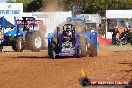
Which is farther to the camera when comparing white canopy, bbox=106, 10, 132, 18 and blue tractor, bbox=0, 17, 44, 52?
white canopy, bbox=106, 10, 132, 18

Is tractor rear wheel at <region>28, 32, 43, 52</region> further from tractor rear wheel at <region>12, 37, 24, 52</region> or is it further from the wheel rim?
tractor rear wheel at <region>12, 37, 24, 52</region>

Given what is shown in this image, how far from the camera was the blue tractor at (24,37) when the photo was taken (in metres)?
29.0

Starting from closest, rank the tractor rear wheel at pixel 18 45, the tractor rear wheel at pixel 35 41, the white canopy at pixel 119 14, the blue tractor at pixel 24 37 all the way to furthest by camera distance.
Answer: the tractor rear wheel at pixel 35 41
the blue tractor at pixel 24 37
the tractor rear wheel at pixel 18 45
the white canopy at pixel 119 14

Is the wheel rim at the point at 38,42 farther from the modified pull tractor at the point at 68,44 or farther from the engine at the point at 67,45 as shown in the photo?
the engine at the point at 67,45

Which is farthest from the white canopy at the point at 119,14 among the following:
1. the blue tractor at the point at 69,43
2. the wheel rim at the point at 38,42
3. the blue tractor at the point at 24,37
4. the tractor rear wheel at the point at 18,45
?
the blue tractor at the point at 69,43

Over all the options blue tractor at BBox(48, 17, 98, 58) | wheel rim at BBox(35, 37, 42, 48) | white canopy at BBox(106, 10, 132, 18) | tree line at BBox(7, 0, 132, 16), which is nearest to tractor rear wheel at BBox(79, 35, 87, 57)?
blue tractor at BBox(48, 17, 98, 58)

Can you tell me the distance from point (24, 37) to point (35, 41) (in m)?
0.88

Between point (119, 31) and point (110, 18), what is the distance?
11.8m

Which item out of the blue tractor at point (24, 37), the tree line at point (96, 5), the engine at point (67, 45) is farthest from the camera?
the tree line at point (96, 5)

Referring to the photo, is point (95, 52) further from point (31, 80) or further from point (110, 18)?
point (110, 18)

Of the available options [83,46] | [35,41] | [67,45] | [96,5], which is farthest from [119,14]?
[67,45]

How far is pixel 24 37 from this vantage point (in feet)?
96.4

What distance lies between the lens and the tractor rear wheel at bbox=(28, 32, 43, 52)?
2888 centimetres

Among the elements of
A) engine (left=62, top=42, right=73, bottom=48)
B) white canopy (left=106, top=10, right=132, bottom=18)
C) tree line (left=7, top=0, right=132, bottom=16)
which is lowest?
engine (left=62, top=42, right=73, bottom=48)
